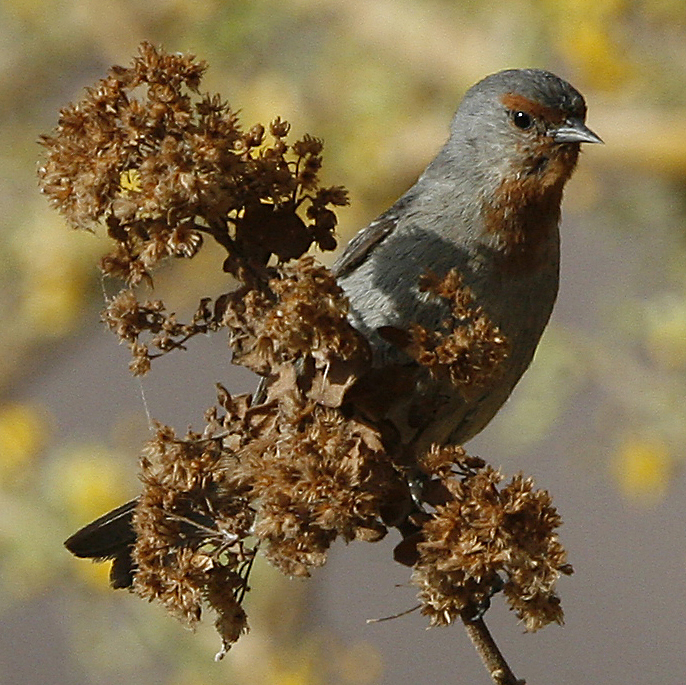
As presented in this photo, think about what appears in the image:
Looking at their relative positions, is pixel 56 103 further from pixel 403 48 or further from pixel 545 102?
pixel 545 102

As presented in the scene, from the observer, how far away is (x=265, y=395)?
6.96 feet

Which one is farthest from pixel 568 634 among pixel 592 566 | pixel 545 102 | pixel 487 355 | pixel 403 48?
pixel 487 355

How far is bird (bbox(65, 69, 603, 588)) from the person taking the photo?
2834 mm

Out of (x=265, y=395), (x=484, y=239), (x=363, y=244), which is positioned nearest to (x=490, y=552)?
(x=265, y=395)

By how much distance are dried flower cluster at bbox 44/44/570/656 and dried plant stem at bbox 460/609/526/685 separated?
0.04 meters

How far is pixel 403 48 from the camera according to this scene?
454 cm

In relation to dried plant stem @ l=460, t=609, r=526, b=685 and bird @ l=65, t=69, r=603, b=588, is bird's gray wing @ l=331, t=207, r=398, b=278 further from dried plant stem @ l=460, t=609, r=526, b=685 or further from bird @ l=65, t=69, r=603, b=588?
dried plant stem @ l=460, t=609, r=526, b=685

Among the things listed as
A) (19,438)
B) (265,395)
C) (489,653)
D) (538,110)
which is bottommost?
(489,653)

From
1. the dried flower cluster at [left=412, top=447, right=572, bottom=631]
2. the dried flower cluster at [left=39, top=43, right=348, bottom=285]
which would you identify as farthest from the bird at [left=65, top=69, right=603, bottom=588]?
the dried flower cluster at [left=412, top=447, right=572, bottom=631]

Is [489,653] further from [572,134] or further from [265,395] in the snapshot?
[572,134]

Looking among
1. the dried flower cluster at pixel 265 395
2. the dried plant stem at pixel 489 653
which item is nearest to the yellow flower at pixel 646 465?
the dried flower cluster at pixel 265 395

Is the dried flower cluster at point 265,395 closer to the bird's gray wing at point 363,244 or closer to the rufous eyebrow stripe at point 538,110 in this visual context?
the bird's gray wing at point 363,244

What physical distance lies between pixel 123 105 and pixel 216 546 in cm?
72

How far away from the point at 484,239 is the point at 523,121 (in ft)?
1.34
